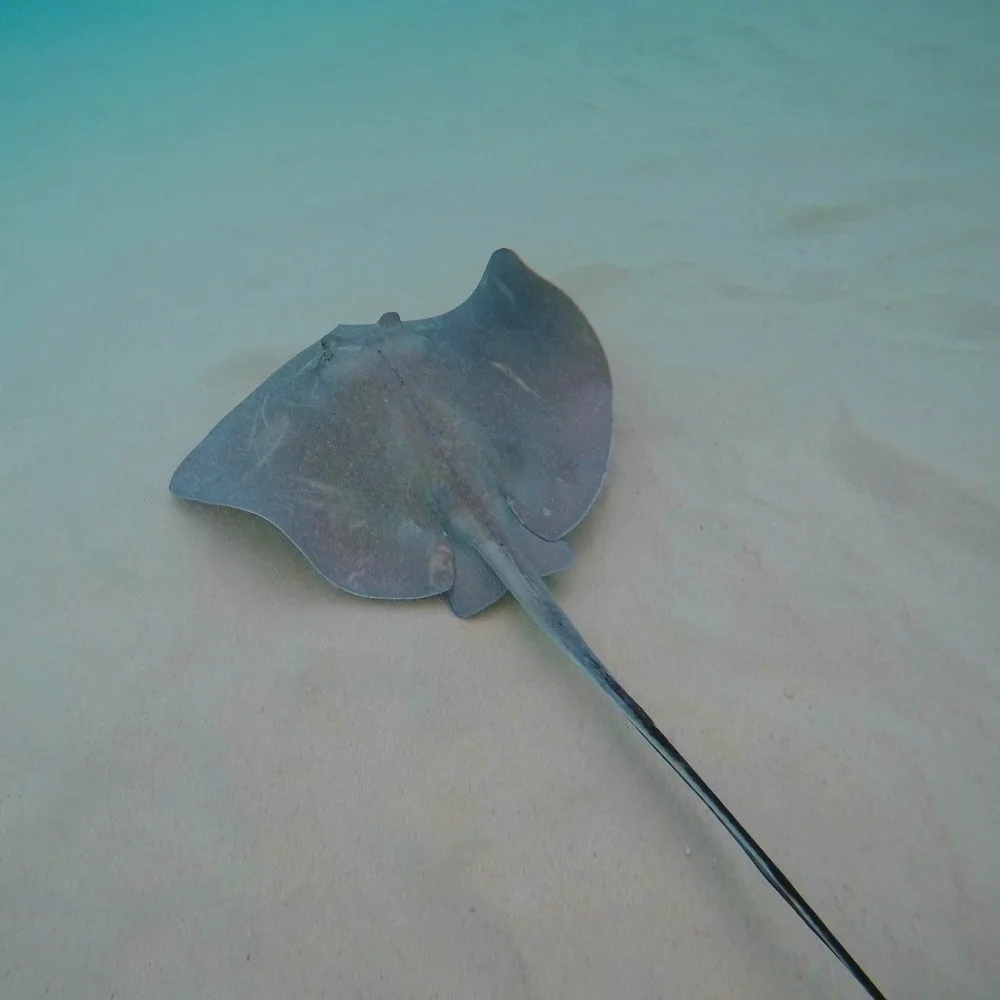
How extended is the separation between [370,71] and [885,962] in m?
11.5

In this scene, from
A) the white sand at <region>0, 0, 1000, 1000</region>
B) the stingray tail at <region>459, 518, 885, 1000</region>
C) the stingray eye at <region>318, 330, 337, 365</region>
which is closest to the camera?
the stingray tail at <region>459, 518, 885, 1000</region>

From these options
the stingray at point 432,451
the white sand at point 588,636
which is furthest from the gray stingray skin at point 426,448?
the white sand at point 588,636

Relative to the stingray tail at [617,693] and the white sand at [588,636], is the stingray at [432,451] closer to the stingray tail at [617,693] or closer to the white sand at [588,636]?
the stingray tail at [617,693]

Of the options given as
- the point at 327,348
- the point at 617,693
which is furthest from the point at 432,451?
the point at 617,693

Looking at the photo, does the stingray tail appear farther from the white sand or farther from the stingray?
the white sand

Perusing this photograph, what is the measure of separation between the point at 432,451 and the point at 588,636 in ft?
3.19

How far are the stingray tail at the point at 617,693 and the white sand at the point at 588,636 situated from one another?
1.05ft

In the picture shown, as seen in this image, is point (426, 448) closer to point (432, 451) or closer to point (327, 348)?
point (432, 451)

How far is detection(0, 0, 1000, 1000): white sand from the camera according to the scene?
1.86 meters

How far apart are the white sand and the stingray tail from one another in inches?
12.6

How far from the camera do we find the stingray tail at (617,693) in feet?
4.62

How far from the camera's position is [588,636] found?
2.55m

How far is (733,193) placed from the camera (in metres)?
5.58

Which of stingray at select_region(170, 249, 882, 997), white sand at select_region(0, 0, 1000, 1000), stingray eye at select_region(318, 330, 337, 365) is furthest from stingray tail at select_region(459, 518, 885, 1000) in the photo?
stingray eye at select_region(318, 330, 337, 365)
